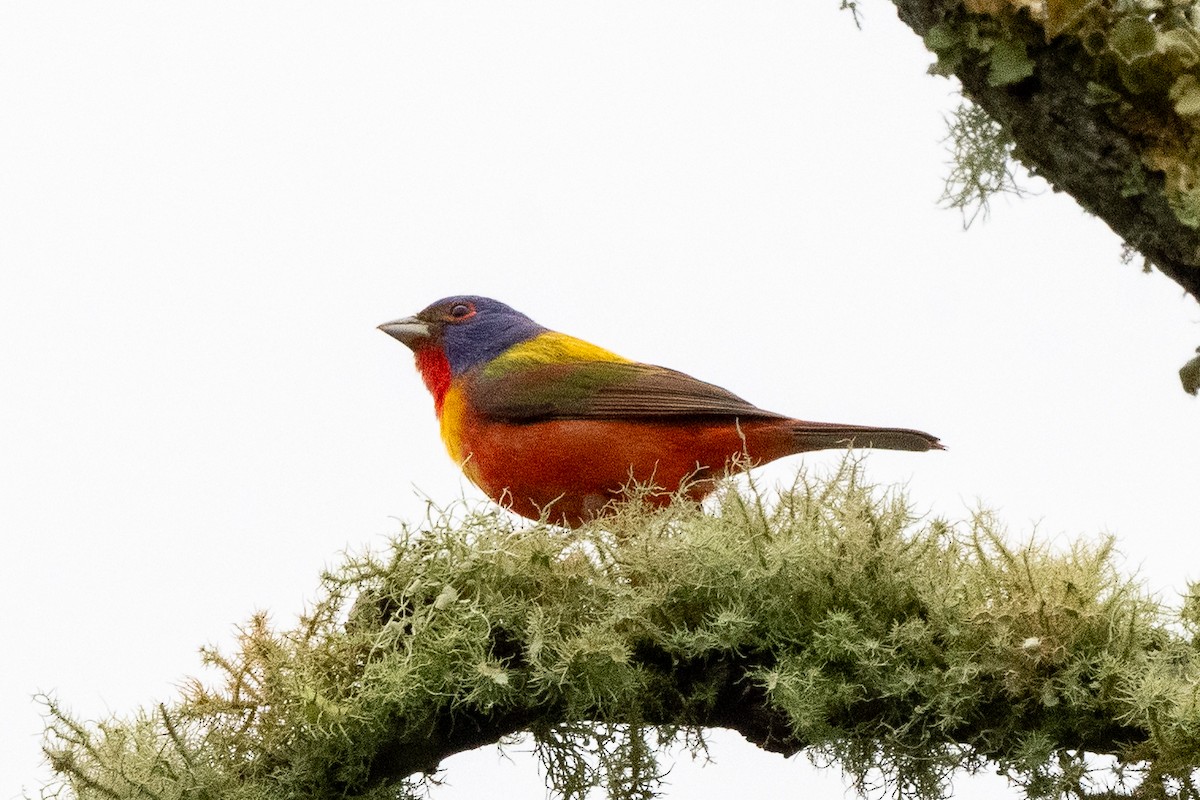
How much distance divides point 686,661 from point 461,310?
8.16ft

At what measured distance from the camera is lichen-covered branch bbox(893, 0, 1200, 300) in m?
2.37

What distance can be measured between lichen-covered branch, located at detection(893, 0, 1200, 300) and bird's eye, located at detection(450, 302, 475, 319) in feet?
8.66

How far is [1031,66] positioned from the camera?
2430mm

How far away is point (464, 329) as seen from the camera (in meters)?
4.78

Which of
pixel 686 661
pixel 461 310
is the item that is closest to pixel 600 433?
pixel 461 310

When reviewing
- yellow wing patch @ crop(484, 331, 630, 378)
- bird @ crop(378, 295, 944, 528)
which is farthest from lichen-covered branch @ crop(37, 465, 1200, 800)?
yellow wing patch @ crop(484, 331, 630, 378)

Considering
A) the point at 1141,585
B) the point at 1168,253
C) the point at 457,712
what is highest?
the point at 1168,253

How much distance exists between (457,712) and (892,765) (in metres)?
0.89

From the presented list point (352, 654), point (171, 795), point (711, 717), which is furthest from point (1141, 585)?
point (171, 795)

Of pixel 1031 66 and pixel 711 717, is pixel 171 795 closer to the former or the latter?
pixel 711 717

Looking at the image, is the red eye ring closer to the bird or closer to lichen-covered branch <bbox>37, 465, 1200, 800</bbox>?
the bird

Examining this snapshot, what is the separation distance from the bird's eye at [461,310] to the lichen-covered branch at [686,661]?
→ 217 cm

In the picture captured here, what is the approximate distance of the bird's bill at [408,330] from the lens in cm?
479

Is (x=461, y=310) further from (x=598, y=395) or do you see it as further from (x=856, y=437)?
(x=856, y=437)
